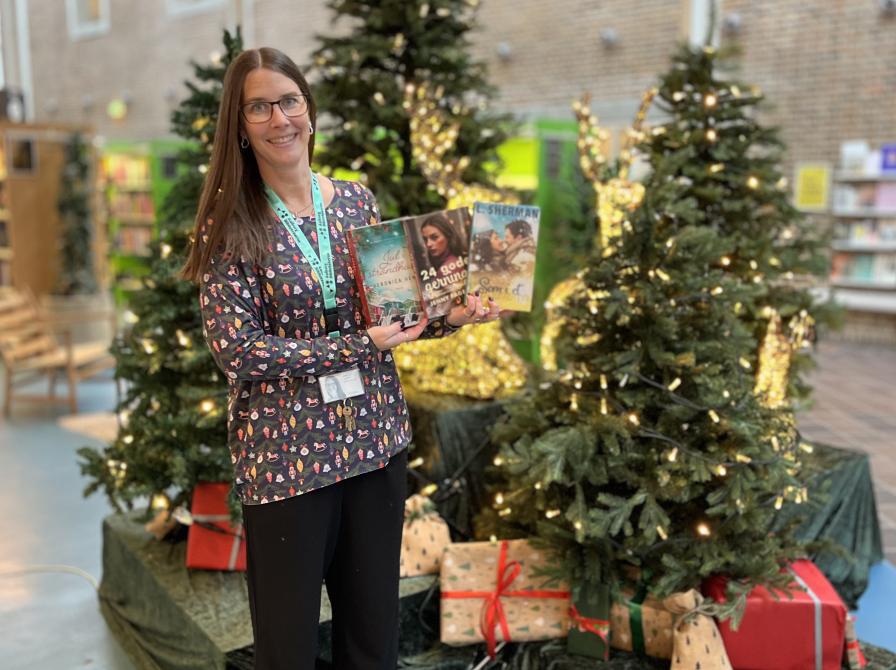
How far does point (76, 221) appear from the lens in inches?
350

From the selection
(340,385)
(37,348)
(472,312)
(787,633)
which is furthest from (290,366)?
(37,348)

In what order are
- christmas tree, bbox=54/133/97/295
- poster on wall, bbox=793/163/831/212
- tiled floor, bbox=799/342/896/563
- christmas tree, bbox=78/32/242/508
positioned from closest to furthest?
1. christmas tree, bbox=78/32/242/508
2. tiled floor, bbox=799/342/896/563
3. christmas tree, bbox=54/133/97/295
4. poster on wall, bbox=793/163/831/212

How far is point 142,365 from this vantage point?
9.61 ft

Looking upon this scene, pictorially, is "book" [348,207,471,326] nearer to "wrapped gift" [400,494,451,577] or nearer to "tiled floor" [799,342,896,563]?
"wrapped gift" [400,494,451,577]

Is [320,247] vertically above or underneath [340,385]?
above

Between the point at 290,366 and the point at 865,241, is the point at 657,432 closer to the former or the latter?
the point at 290,366

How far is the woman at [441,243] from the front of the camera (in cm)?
171

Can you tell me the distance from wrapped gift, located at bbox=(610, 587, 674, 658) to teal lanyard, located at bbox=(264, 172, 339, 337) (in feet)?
4.63

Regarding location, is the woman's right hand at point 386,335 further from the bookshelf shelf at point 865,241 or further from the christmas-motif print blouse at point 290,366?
the bookshelf shelf at point 865,241

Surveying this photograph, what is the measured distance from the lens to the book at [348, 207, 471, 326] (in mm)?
1613

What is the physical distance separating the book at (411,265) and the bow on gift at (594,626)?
1226mm

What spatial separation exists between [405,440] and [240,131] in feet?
2.38

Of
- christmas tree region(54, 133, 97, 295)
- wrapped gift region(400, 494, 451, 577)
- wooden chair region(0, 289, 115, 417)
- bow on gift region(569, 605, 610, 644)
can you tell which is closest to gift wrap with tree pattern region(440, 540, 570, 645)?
bow on gift region(569, 605, 610, 644)

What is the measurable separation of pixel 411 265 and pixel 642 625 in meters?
1.47
